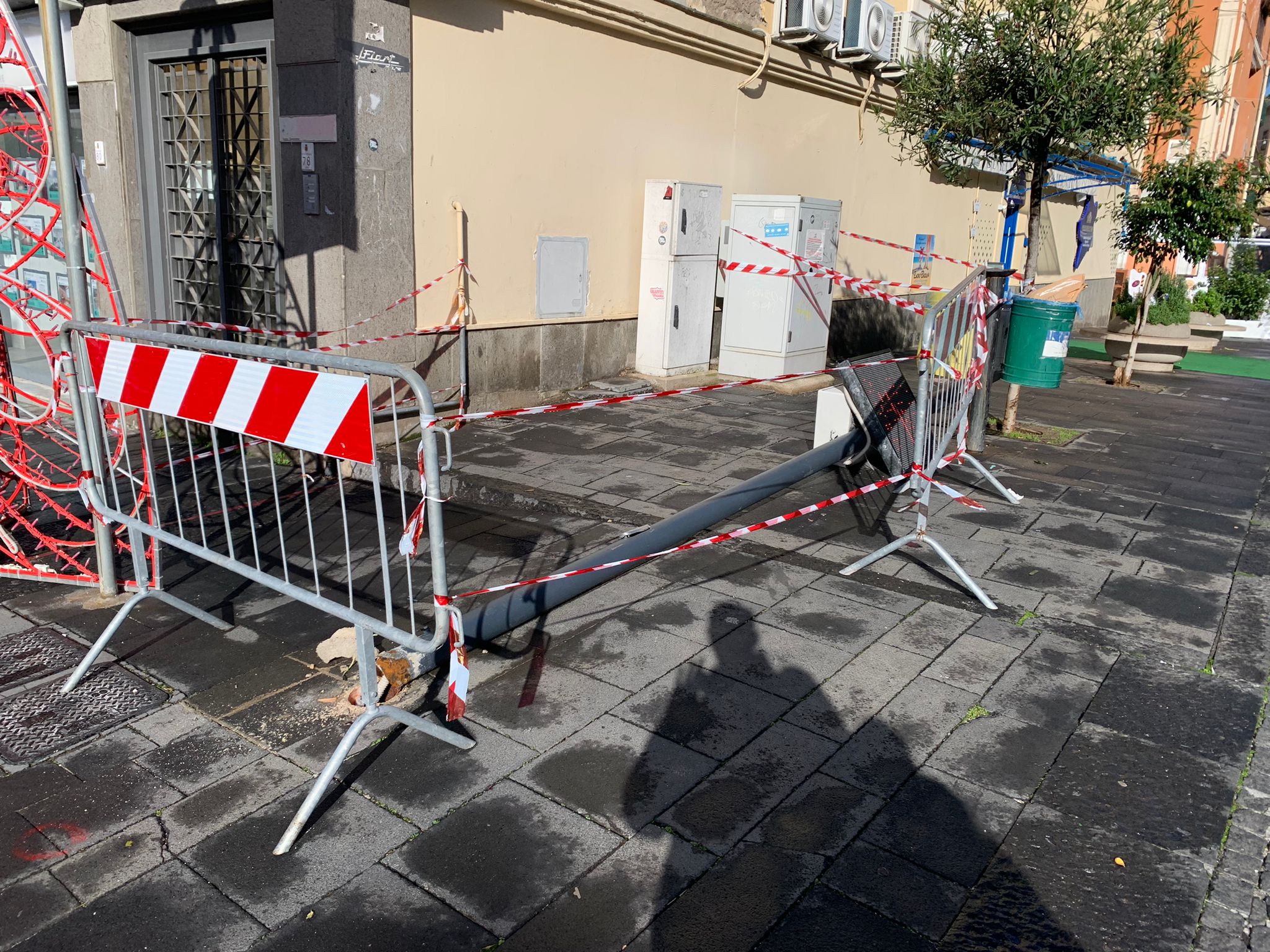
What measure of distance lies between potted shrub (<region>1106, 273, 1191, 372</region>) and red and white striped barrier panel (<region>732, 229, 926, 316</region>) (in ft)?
9.24

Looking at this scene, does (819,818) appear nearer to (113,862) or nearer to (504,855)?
(504,855)

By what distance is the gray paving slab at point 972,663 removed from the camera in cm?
412

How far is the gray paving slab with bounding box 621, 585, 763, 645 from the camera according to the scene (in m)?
4.54

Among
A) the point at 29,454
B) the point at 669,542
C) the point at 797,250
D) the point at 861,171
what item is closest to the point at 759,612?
the point at 669,542

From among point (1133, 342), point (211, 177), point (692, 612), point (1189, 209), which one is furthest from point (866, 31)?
point (692, 612)

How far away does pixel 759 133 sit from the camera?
12.2 m

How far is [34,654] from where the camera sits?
4219 millimetres

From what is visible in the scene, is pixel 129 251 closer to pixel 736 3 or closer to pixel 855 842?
pixel 736 3

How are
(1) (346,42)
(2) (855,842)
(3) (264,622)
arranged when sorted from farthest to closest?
(1) (346,42) → (3) (264,622) → (2) (855,842)

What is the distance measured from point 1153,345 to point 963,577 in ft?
36.4

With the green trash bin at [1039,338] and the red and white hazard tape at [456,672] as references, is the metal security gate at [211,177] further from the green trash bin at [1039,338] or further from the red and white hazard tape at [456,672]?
the green trash bin at [1039,338]

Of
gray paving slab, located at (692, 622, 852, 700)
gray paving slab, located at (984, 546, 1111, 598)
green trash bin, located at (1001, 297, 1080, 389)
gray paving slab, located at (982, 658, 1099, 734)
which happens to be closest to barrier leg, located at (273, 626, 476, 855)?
gray paving slab, located at (692, 622, 852, 700)

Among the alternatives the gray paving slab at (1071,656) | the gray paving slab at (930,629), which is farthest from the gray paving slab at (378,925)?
the gray paving slab at (1071,656)

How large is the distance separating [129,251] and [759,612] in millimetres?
7348
